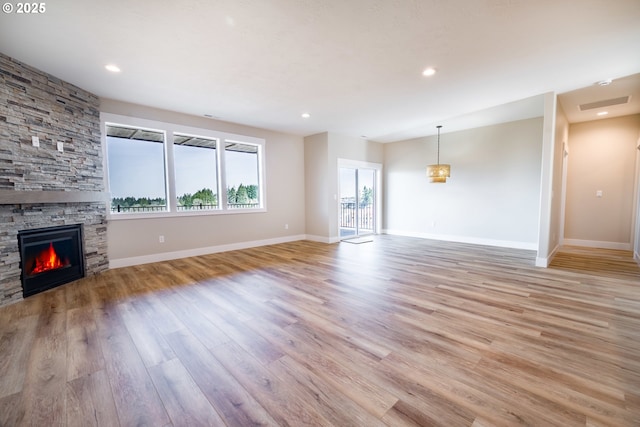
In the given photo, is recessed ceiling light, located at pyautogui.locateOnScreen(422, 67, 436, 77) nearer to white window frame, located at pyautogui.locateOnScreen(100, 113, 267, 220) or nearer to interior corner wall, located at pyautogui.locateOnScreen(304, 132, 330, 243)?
interior corner wall, located at pyautogui.locateOnScreen(304, 132, 330, 243)

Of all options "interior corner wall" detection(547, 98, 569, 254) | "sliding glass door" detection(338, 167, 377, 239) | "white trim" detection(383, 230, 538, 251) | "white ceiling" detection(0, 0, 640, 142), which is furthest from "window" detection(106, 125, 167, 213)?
"interior corner wall" detection(547, 98, 569, 254)

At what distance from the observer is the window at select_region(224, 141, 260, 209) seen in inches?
220

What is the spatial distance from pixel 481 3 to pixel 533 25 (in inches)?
27.2

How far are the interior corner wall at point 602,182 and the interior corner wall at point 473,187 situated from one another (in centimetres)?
126

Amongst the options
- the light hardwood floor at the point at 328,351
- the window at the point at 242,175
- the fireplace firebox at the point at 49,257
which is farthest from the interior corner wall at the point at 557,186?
the fireplace firebox at the point at 49,257

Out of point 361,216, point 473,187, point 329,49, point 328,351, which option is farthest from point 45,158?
point 473,187

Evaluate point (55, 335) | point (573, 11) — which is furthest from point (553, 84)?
point (55, 335)

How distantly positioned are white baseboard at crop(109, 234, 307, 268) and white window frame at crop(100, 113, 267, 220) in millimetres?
701

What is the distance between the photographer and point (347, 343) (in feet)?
6.69

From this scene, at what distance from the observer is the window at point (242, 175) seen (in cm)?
559

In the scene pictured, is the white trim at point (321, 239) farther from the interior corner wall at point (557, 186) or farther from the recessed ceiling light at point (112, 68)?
the recessed ceiling light at point (112, 68)

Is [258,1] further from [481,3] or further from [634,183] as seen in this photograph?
[634,183]

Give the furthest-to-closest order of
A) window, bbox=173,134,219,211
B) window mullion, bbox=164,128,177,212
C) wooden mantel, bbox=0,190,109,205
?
1. window, bbox=173,134,219,211
2. window mullion, bbox=164,128,177,212
3. wooden mantel, bbox=0,190,109,205

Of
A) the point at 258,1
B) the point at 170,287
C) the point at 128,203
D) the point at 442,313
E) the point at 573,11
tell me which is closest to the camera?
the point at 258,1
